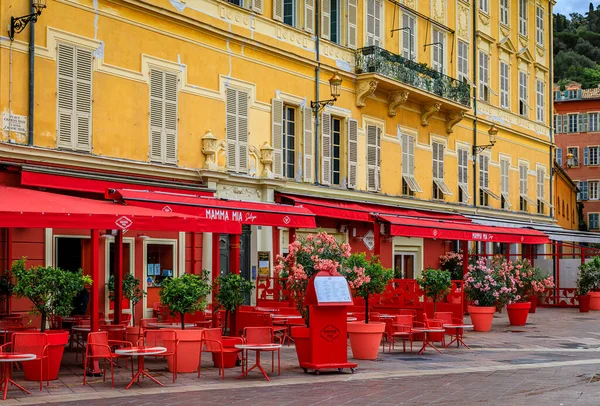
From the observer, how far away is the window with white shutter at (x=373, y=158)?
2470 cm

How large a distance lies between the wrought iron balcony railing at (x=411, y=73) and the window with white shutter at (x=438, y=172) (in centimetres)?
156

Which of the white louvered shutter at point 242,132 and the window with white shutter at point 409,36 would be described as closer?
the white louvered shutter at point 242,132

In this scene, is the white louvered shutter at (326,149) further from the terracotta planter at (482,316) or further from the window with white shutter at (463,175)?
the window with white shutter at (463,175)

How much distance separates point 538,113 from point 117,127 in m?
23.3

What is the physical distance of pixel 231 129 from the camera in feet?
65.8

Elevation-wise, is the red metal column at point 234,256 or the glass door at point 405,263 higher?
the red metal column at point 234,256

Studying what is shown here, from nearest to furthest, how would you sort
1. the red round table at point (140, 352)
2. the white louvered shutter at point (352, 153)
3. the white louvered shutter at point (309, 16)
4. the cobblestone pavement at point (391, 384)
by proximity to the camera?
the cobblestone pavement at point (391, 384)
the red round table at point (140, 352)
the white louvered shutter at point (309, 16)
the white louvered shutter at point (352, 153)

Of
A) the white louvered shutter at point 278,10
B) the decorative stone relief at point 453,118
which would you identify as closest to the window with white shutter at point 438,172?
the decorative stone relief at point 453,118

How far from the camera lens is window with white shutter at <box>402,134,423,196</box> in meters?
26.4

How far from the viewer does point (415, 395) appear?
37.7 feet

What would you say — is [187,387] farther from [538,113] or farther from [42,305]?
[538,113]

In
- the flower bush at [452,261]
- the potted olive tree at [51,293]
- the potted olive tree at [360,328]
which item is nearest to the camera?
the potted olive tree at [51,293]

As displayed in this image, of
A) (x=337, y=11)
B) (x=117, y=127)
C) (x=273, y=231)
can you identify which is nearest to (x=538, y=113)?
(x=337, y=11)

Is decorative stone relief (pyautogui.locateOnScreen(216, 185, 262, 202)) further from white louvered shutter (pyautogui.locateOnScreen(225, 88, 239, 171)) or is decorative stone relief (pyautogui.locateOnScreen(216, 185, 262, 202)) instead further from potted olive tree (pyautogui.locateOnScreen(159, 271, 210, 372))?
potted olive tree (pyautogui.locateOnScreen(159, 271, 210, 372))
